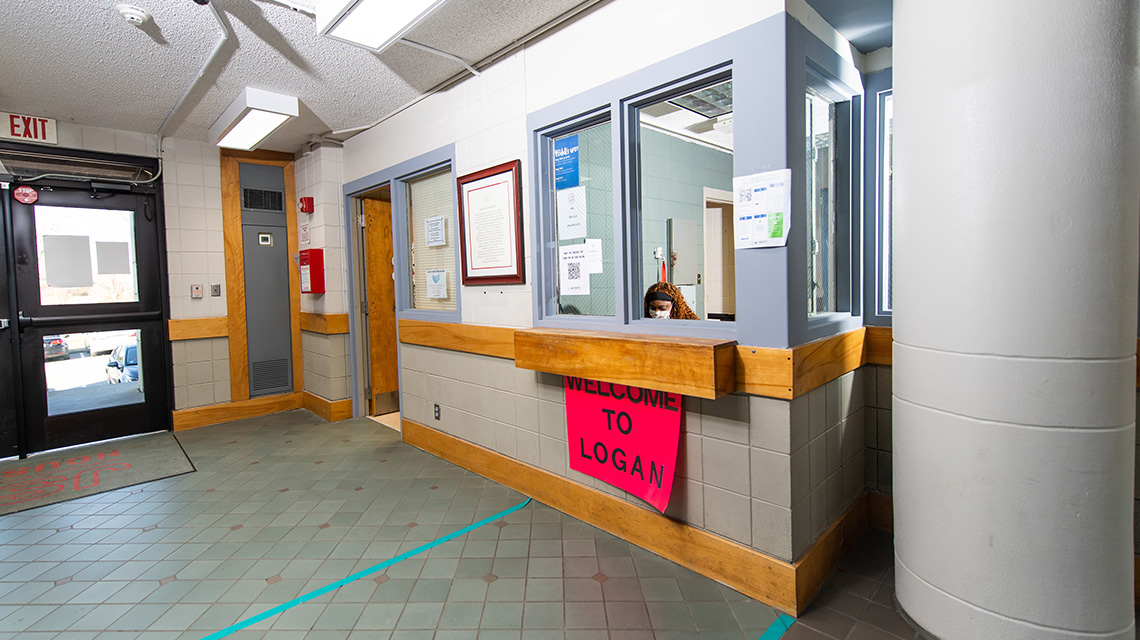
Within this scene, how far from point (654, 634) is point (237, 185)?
5.58 metres

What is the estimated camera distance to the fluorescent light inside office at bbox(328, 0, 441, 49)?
8.17 ft

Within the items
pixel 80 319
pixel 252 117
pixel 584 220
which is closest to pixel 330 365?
pixel 80 319

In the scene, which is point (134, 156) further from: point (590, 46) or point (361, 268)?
point (590, 46)

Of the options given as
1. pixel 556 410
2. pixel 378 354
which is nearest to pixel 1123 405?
pixel 556 410

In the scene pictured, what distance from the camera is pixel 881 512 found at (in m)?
2.68

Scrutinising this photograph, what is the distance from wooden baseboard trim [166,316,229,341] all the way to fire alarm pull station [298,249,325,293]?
94 centimetres

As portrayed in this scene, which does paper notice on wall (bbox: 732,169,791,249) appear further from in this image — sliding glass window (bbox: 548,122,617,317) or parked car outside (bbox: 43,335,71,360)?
parked car outside (bbox: 43,335,71,360)

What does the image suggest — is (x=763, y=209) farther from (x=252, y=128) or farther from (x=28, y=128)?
(x=28, y=128)

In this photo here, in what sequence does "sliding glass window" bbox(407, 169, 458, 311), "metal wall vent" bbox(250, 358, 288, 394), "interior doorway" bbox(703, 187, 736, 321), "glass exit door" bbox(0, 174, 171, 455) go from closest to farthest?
"sliding glass window" bbox(407, 169, 458, 311) < "glass exit door" bbox(0, 174, 171, 455) < "interior doorway" bbox(703, 187, 736, 321) < "metal wall vent" bbox(250, 358, 288, 394)

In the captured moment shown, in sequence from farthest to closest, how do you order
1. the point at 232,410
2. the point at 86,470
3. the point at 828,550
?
the point at 232,410
the point at 86,470
the point at 828,550

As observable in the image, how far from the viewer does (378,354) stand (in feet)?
17.4

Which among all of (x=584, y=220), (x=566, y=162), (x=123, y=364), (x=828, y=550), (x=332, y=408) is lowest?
(x=828, y=550)

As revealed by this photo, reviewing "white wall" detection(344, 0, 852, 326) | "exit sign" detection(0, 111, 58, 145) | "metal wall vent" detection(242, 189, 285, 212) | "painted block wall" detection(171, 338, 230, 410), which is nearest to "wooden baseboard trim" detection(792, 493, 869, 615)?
"white wall" detection(344, 0, 852, 326)

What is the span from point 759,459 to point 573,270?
4.65ft
